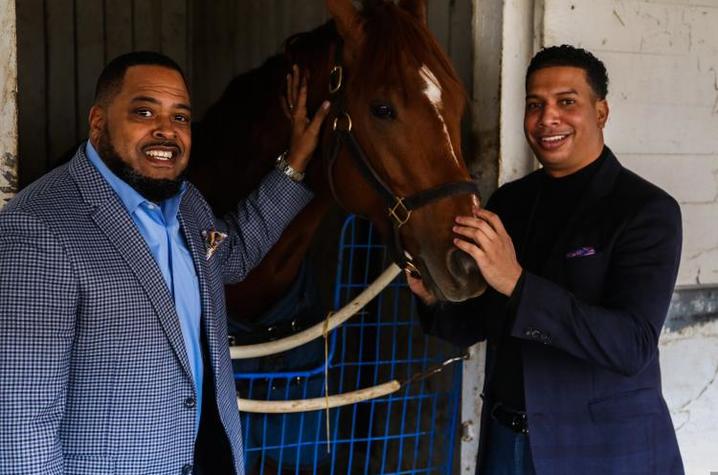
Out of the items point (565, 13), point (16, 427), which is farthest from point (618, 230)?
point (16, 427)

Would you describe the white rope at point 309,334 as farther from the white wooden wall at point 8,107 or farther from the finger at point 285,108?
the white wooden wall at point 8,107

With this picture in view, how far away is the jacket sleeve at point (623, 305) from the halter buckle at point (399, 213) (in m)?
0.30

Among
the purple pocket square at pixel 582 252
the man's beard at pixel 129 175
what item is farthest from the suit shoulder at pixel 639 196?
the man's beard at pixel 129 175

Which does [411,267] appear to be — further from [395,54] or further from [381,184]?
[395,54]

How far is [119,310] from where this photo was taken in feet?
4.42

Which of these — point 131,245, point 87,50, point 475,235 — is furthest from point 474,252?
point 87,50

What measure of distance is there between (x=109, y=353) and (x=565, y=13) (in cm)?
171

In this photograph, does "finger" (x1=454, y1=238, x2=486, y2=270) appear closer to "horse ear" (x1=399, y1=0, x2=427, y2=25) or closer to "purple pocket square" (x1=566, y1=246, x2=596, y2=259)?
"purple pocket square" (x1=566, y1=246, x2=596, y2=259)

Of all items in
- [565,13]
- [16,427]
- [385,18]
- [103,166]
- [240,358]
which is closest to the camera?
[16,427]

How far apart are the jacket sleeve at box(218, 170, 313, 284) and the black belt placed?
0.70m

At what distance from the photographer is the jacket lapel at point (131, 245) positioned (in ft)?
4.53

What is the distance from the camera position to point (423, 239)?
5.61 feet

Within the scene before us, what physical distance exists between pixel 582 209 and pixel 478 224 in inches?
13.1

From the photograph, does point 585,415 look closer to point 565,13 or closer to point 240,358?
point 240,358
